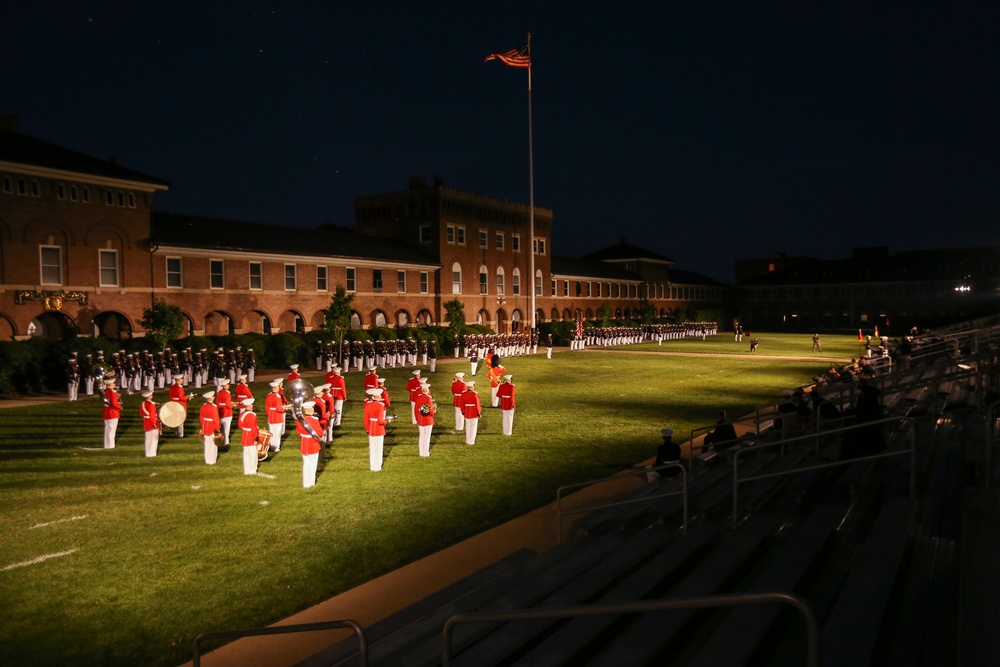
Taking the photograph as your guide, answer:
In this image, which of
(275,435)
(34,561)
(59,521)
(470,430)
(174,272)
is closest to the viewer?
(34,561)

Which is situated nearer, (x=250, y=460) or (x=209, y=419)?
(x=250, y=460)

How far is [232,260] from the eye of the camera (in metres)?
35.8

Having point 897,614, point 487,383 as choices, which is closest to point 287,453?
point 897,614

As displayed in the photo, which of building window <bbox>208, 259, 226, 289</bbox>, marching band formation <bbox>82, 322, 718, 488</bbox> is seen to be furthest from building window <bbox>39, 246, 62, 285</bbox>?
building window <bbox>208, 259, 226, 289</bbox>

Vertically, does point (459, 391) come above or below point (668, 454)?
above

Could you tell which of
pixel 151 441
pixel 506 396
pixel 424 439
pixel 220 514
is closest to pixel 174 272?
pixel 151 441

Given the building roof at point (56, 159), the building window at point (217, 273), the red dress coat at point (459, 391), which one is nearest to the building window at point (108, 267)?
the building roof at point (56, 159)

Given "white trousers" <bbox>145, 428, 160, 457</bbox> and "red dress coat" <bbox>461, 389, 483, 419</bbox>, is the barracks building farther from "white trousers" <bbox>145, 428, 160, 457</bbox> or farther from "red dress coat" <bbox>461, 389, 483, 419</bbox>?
"red dress coat" <bbox>461, 389, 483, 419</bbox>

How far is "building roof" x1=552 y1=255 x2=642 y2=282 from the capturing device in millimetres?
65562

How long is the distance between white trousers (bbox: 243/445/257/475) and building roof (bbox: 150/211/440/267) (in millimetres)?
24348

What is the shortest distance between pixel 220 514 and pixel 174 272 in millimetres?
27338

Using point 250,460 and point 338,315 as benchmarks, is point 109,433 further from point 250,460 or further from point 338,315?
point 338,315

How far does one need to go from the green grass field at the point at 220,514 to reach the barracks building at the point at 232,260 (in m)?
11.4

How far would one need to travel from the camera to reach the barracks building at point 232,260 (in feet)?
92.7
